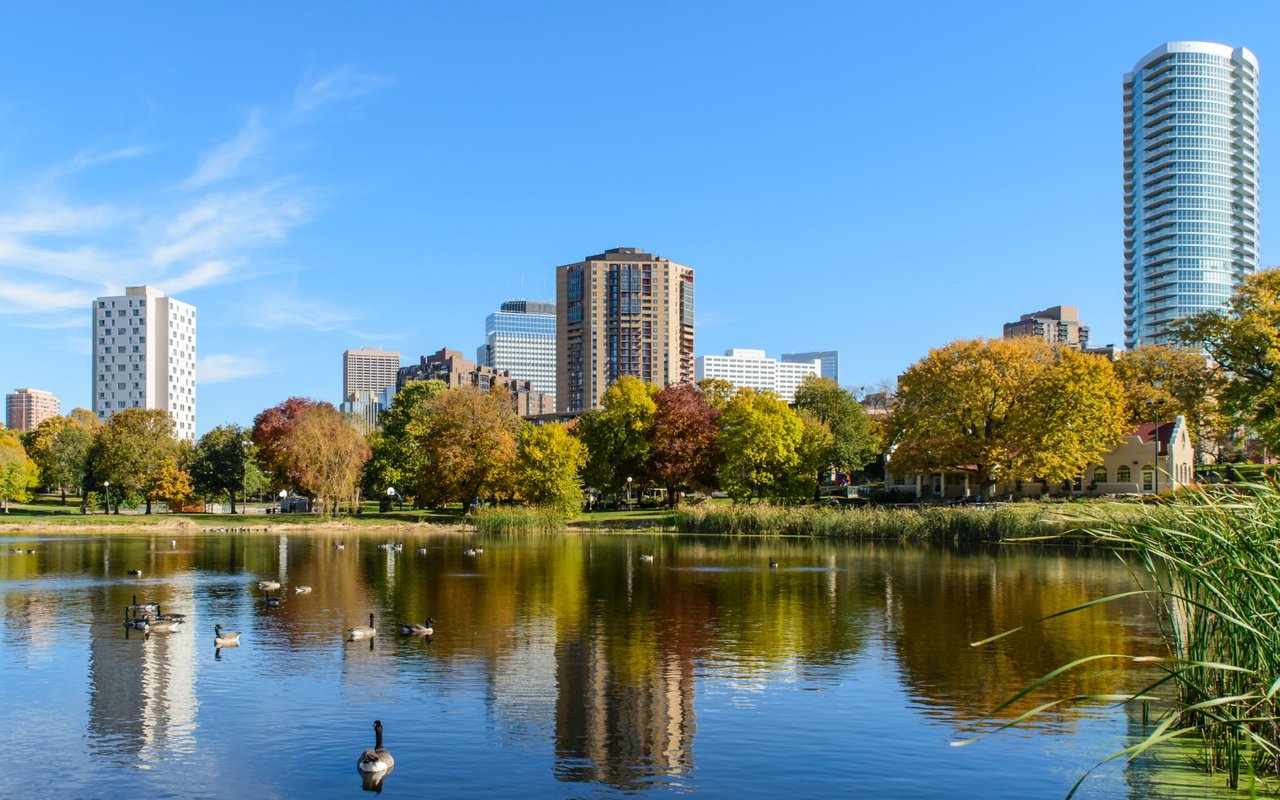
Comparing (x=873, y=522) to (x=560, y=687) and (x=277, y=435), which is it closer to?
(x=560, y=687)

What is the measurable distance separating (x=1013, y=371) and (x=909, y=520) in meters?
19.0

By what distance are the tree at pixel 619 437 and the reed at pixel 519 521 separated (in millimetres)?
16258

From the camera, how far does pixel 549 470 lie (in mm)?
85625

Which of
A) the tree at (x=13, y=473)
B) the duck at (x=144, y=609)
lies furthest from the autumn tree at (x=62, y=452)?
the duck at (x=144, y=609)

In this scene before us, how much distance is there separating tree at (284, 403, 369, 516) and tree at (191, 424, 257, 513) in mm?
4684

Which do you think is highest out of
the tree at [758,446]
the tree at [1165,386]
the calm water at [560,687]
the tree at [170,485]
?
the tree at [1165,386]

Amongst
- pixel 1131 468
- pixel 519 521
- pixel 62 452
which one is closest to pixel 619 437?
pixel 519 521

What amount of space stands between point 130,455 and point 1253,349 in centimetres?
9063

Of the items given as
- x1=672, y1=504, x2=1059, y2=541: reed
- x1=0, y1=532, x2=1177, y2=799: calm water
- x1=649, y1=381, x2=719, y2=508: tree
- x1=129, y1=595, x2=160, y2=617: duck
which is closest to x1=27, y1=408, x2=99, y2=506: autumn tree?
x1=649, y1=381, x2=719, y2=508: tree

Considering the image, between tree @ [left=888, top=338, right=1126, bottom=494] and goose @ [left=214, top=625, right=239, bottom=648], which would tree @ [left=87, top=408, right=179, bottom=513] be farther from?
goose @ [left=214, top=625, right=239, bottom=648]

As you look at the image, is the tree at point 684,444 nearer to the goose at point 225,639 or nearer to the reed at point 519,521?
A: the reed at point 519,521

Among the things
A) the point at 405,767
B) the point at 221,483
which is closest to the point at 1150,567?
the point at 405,767

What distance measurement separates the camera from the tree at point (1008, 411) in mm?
75688

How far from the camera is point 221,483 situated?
9706cm
